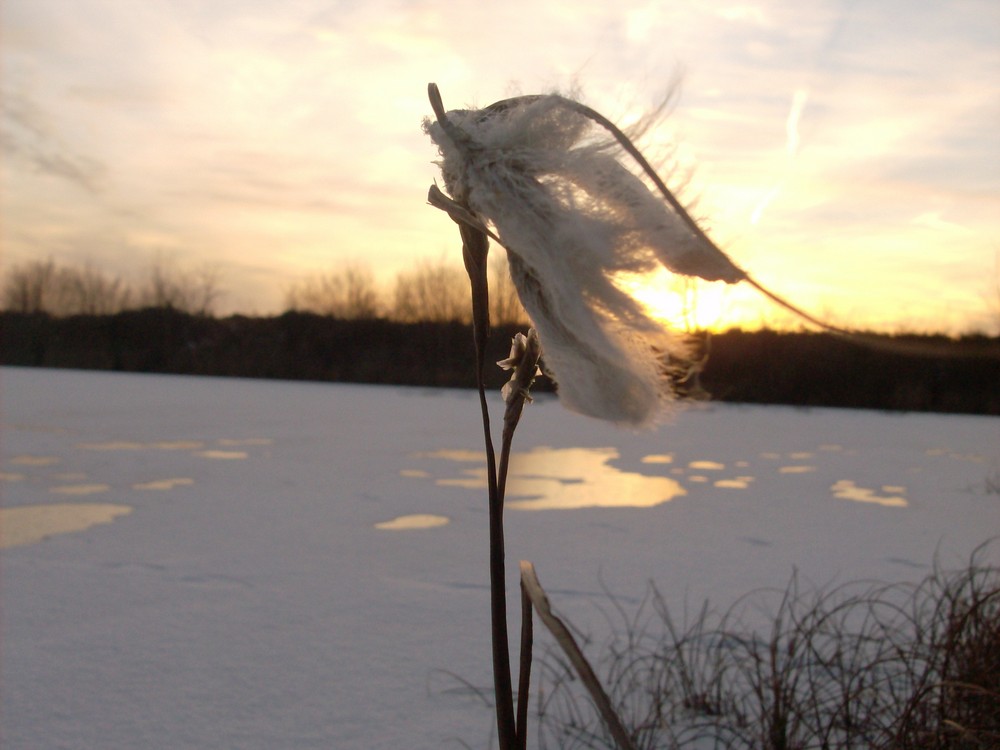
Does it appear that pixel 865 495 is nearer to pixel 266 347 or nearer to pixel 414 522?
pixel 414 522

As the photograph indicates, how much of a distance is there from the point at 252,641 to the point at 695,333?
155cm

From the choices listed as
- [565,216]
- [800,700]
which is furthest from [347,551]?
[565,216]

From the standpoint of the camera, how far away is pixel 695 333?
0.57 meters

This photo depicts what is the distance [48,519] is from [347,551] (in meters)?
1.30

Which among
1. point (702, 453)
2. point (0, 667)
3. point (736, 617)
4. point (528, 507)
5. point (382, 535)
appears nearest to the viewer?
point (0, 667)

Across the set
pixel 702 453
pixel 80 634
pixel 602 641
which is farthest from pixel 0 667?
pixel 702 453

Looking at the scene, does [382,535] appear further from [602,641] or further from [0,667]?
[0,667]

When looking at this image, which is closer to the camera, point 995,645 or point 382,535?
point 995,645

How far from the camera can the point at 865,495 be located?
14.4ft

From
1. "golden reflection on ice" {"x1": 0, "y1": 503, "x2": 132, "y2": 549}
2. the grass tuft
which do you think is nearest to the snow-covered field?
"golden reflection on ice" {"x1": 0, "y1": 503, "x2": 132, "y2": 549}

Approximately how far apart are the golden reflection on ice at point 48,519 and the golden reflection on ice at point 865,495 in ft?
12.2

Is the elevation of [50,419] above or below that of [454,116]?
below

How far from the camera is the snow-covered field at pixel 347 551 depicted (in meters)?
1.44

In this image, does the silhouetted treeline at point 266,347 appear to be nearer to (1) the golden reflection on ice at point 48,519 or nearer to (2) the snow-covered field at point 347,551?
(2) the snow-covered field at point 347,551
